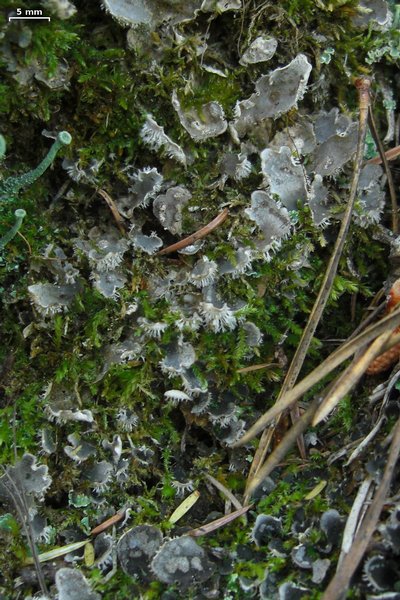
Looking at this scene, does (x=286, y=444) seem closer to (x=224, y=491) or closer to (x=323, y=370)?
(x=323, y=370)

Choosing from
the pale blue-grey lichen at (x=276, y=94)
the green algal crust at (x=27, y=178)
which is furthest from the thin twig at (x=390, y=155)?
the green algal crust at (x=27, y=178)

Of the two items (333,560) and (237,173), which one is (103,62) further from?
(333,560)

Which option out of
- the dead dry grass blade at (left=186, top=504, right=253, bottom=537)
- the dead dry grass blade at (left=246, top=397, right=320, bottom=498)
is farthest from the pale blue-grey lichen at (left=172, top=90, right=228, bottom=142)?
the dead dry grass blade at (left=186, top=504, right=253, bottom=537)

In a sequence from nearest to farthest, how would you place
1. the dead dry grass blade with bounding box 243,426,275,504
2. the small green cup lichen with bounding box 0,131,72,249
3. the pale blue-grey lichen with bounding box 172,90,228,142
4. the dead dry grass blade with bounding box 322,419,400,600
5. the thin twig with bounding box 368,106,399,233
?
the dead dry grass blade with bounding box 322,419,400,600 < the small green cup lichen with bounding box 0,131,72,249 < the dead dry grass blade with bounding box 243,426,275,504 < the pale blue-grey lichen with bounding box 172,90,228,142 < the thin twig with bounding box 368,106,399,233

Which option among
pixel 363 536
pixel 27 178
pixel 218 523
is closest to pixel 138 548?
pixel 218 523

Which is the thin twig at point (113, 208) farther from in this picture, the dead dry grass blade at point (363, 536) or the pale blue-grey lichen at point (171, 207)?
the dead dry grass blade at point (363, 536)

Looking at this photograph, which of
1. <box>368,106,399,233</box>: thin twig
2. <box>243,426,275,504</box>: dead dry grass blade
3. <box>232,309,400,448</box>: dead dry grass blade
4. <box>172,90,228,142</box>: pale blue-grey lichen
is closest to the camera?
<box>232,309,400,448</box>: dead dry grass blade

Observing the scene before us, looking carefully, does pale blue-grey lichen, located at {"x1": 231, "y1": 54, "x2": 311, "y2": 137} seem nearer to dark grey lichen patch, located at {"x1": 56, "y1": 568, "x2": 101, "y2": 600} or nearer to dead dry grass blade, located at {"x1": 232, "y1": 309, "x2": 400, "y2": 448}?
dead dry grass blade, located at {"x1": 232, "y1": 309, "x2": 400, "y2": 448}
